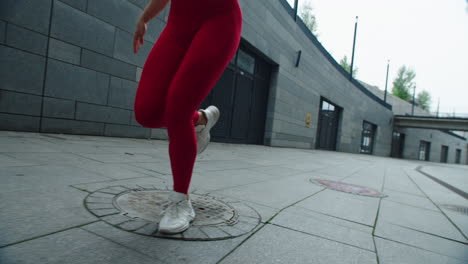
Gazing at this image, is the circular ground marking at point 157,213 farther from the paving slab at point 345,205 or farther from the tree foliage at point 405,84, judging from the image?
the tree foliage at point 405,84

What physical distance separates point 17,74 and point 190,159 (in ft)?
13.5

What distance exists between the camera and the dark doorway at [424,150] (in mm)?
44334

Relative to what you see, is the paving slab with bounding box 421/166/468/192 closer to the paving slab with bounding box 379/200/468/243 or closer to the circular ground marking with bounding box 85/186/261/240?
the paving slab with bounding box 379/200/468/243

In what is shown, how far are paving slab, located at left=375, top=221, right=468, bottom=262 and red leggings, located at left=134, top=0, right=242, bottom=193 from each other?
1449 mm

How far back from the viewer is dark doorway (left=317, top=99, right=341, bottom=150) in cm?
1903

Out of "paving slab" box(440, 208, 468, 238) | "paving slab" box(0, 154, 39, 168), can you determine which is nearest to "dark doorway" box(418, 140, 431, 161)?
"paving slab" box(440, 208, 468, 238)

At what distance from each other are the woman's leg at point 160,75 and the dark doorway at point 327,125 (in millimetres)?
17838

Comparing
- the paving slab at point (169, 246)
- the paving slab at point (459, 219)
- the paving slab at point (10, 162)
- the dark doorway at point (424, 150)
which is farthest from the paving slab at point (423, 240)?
the dark doorway at point (424, 150)

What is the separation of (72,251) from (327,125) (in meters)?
20.1

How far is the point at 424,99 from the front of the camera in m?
68.9

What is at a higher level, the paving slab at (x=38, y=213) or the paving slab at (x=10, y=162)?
the paving slab at (x=10, y=162)

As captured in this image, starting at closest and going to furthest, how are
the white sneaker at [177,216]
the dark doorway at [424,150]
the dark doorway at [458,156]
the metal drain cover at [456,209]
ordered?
1. the white sneaker at [177,216]
2. the metal drain cover at [456,209]
3. the dark doorway at [424,150]
4. the dark doorway at [458,156]

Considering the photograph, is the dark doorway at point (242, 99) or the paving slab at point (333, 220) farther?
the dark doorway at point (242, 99)

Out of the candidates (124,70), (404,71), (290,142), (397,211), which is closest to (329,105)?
(290,142)
